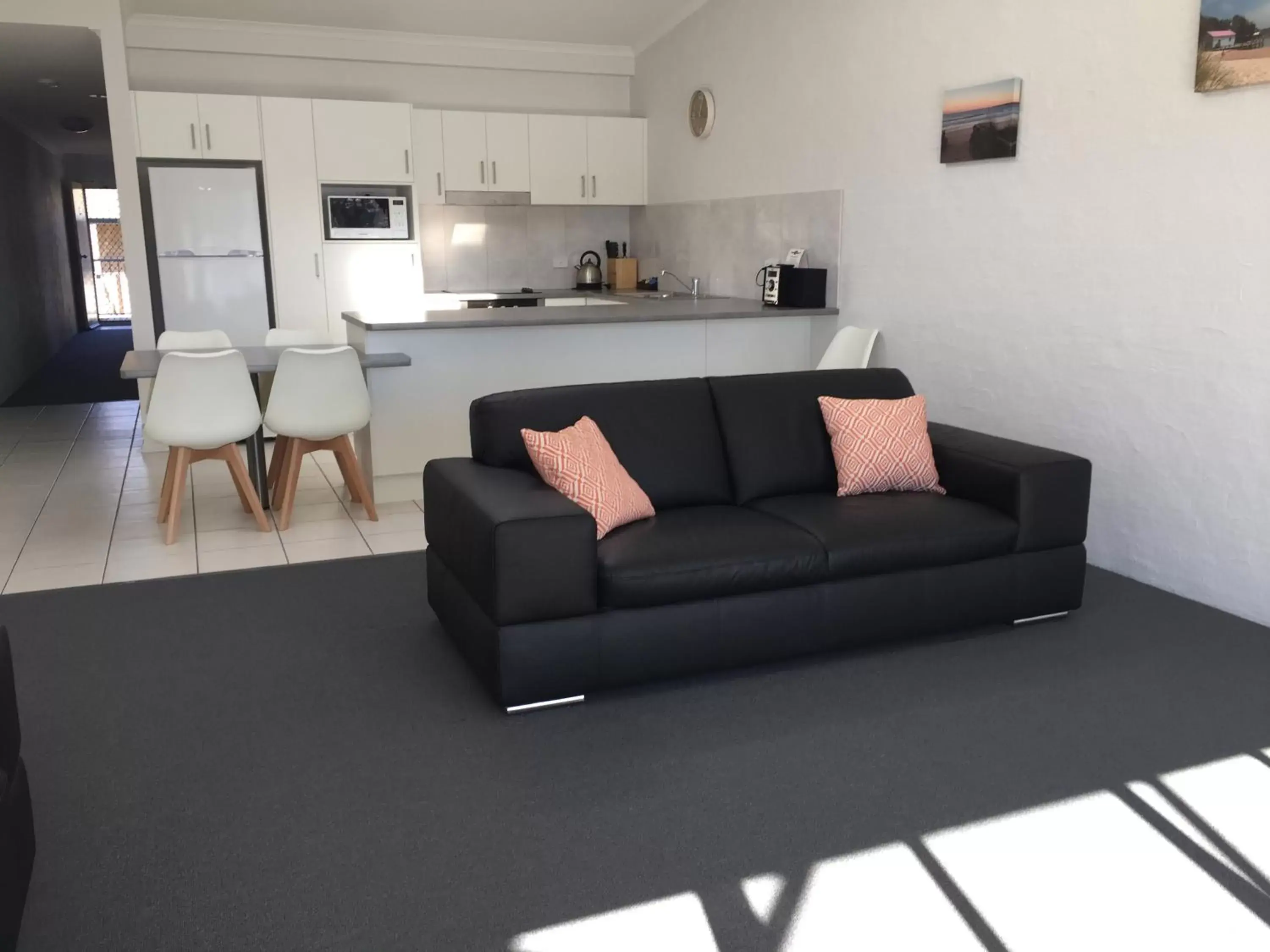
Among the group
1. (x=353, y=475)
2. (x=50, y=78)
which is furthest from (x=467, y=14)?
(x=353, y=475)

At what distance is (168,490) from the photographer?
14.5 feet

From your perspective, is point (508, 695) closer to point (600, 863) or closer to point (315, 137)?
point (600, 863)

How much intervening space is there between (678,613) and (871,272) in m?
2.81

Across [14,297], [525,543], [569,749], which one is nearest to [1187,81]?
[525,543]

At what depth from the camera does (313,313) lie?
22.0 feet

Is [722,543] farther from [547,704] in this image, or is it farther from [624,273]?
[624,273]

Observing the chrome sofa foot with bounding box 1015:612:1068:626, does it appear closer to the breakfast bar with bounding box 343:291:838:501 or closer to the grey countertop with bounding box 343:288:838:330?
the breakfast bar with bounding box 343:291:838:501

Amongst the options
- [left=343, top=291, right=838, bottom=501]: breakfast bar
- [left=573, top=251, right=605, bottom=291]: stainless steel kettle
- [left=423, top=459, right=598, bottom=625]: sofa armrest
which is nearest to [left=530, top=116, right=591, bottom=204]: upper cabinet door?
[left=573, top=251, right=605, bottom=291]: stainless steel kettle

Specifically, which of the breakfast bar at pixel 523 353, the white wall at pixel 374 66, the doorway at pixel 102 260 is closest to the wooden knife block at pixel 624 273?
the white wall at pixel 374 66

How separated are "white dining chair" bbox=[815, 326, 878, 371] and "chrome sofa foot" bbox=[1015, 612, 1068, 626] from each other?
1.83 m

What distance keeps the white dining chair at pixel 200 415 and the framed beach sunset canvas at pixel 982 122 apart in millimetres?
3192

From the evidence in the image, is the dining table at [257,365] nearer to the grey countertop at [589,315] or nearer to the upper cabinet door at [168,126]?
the grey countertop at [589,315]

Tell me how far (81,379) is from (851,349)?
7.69 m

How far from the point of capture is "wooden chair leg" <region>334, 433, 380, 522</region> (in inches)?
183
